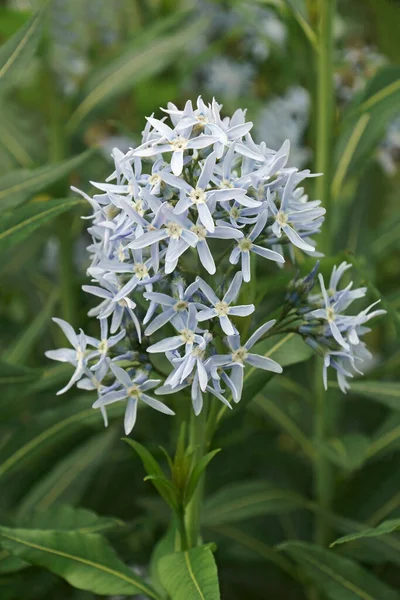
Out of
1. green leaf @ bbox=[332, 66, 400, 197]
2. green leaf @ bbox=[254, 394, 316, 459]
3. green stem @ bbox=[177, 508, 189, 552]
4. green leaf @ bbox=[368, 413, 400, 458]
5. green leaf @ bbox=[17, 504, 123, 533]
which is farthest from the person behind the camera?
green leaf @ bbox=[254, 394, 316, 459]

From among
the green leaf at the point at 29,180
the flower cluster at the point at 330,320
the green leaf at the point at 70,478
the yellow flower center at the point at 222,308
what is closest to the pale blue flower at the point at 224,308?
the yellow flower center at the point at 222,308

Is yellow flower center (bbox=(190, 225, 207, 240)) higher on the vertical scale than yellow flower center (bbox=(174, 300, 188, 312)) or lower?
higher

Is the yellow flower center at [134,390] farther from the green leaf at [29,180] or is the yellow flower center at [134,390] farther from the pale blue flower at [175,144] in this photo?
the green leaf at [29,180]

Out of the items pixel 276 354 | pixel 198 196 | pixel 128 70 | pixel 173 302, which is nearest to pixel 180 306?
pixel 173 302

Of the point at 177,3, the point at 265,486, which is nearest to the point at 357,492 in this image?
the point at 265,486

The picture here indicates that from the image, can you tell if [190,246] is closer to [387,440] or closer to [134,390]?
[134,390]

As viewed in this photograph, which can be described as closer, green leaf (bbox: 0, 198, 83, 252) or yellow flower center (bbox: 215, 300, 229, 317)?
yellow flower center (bbox: 215, 300, 229, 317)

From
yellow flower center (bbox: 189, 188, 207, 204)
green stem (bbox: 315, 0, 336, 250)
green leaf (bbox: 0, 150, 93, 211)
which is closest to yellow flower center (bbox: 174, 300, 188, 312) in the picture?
yellow flower center (bbox: 189, 188, 207, 204)

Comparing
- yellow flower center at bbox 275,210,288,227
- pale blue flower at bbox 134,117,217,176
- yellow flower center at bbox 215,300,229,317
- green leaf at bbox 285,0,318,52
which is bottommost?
yellow flower center at bbox 215,300,229,317

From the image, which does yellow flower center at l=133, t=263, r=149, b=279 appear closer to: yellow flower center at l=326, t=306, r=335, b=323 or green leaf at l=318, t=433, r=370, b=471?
yellow flower center at l=326, t=306, r=335, b=323
